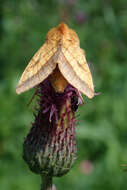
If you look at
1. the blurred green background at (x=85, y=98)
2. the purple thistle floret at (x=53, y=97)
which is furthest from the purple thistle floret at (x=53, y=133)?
the blurred green background at (x=85, y=98)

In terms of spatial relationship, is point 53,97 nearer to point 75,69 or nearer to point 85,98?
point 75,69

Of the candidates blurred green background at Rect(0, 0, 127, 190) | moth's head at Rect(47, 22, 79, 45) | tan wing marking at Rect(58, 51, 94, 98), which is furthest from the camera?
blurred green background at Rect(0, 0, 127, 190)

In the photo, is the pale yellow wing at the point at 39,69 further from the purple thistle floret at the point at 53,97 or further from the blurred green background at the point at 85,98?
the blurred green background at the point at 85,98

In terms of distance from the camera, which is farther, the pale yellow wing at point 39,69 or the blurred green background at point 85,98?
the blurred green background at point 85,98

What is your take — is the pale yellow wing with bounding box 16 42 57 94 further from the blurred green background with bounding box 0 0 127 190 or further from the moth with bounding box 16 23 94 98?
the blurred green background with bounding box 0 0 127 190

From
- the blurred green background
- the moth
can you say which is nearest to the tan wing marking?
the moth
